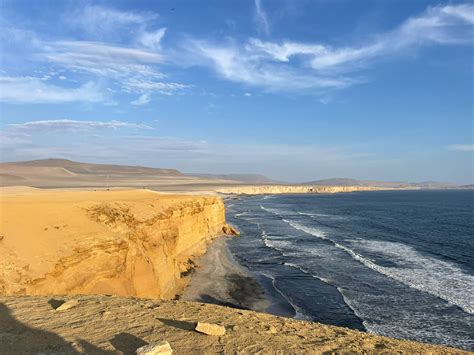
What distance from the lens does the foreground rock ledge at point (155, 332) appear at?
8156 millimetres

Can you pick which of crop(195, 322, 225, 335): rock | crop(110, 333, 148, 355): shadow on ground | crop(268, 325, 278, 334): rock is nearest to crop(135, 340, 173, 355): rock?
crop(110, 333, 148, 355): shadow on ground

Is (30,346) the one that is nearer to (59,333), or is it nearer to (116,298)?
(59,333)

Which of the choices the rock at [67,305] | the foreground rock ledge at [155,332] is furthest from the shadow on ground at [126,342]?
the rock at [67,305]

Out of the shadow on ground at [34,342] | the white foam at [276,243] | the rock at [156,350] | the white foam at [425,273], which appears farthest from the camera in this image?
the white foam at [276,243]

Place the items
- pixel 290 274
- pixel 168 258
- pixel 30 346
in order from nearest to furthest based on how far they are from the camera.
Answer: pixel 30 346, pixel 168 258, pixel 290 274

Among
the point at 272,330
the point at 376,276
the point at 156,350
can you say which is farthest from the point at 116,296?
the point at 376,276

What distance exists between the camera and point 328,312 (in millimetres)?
21734

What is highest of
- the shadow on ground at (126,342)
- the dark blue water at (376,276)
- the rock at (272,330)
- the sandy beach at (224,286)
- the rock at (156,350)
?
the rock at (156,350)

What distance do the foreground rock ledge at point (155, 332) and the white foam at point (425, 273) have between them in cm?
1615

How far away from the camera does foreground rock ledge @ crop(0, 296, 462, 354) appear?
26.8ft

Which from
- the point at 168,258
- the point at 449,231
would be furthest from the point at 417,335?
the point at 449,231

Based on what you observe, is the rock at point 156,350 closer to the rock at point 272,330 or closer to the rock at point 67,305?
the rock at point 272,330

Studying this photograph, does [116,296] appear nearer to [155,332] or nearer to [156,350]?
[155,332]

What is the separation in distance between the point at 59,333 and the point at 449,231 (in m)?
56.2
